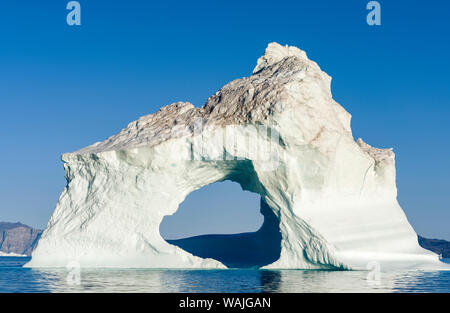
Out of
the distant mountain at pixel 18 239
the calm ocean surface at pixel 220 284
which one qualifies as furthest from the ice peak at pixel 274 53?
the distant mountain at pixel 18 239

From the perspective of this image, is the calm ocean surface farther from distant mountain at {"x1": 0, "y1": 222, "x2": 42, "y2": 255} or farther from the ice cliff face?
distant mountain at {"x1": 0, "y1": 222, "x2": 42, "y2": 255}

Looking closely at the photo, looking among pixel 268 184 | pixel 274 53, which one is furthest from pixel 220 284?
pixel 274 53

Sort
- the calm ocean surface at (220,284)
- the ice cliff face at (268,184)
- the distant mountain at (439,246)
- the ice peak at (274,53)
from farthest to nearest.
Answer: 1. the distant mountain at (439,246)
2. the ice peak at (274,53)
3. the ice cliff face at (268,184)
4. the calm ocean surface at (220,284)

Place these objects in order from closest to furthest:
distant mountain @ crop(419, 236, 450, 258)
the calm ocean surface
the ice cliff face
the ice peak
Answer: the calm ocean surface < the ice cliff face < the ice peak < distant mountain @ crop(419, 236, 450, 258)

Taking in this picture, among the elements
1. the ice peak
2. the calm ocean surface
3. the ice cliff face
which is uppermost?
the ice peak

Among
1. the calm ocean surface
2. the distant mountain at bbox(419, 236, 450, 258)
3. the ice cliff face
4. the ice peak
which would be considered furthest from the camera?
the distant mountain at bbox(419, 236, 450, 258)

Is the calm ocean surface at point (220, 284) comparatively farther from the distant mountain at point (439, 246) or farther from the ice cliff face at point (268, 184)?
the distant mountain at point (439, 246)

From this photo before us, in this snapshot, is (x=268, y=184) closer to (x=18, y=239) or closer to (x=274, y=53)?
(x=274, y=53)

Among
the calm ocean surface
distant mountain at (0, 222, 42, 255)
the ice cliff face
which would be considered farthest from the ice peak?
distant mountain at (0, 222, 42, 255)
